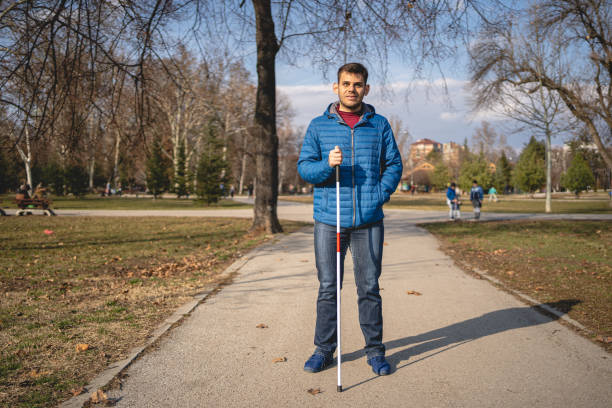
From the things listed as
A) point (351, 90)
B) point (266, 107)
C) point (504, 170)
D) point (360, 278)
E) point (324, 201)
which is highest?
point (504, 170)

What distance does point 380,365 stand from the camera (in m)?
3.60

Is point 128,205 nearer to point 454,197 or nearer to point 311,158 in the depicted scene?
point 454,197

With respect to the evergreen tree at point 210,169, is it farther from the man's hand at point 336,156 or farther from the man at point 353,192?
the man's hand at point 336,156

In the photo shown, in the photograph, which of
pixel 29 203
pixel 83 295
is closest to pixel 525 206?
pixel 29 203

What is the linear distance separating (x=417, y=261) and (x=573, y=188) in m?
57.5

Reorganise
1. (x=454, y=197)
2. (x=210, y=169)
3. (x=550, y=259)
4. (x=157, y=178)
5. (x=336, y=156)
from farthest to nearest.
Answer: (x=157, y=178) → (x=210, y=169) → (x=454, y=197) → (x=550, y=259) → (x=336, y=156)

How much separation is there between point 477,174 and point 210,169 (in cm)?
4736

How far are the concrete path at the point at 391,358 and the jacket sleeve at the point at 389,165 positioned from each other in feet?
4.76

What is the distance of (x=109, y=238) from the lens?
44.1 feet

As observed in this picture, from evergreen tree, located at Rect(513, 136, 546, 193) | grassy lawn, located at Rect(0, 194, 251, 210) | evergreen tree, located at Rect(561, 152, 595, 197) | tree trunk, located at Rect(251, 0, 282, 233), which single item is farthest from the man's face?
evergreen tree, located at Rect(513, 136, 546, 193)

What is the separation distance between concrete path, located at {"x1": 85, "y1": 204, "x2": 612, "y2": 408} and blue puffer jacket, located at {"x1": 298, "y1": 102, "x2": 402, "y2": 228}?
1268 mm

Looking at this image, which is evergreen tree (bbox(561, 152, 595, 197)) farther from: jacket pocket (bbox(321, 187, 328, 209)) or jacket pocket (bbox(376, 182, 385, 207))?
jacket pocket (bbox(321, 187, 328, 209))

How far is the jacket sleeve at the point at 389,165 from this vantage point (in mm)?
3631

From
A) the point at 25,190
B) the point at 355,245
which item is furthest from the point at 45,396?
the point at 25,190
